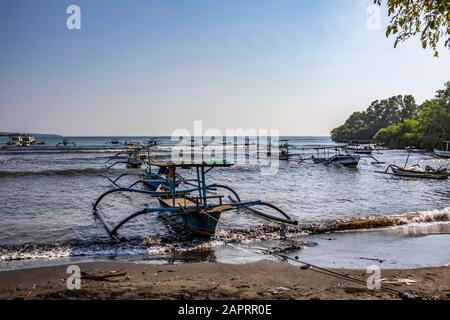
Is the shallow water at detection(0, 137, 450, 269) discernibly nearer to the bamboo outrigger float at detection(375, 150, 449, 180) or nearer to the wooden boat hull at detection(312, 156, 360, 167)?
the bamboo outrigger float at detection(375, 150, 449, 180)

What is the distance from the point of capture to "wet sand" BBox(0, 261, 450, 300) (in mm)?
6266

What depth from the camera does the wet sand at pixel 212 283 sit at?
6266mm

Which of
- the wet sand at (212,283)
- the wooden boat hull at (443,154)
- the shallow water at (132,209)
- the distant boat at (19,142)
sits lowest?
the shallow water at (132,209)

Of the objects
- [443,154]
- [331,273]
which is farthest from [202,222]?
[443,154]

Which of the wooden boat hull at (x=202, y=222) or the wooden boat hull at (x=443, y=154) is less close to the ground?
the wooden boat hull at (x=443, y=154)

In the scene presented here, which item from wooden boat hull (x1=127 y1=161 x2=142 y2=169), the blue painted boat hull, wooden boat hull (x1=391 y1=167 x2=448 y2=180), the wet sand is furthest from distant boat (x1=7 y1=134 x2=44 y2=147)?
the wet sand

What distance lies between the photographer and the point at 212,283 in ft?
23.4

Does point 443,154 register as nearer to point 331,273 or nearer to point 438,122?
point 438,122

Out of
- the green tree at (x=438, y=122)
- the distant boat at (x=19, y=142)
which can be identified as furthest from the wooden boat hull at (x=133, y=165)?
the distant boat at (x=19, y=142)

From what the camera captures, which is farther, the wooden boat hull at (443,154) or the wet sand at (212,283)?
the wooden boat hull at (443,154)

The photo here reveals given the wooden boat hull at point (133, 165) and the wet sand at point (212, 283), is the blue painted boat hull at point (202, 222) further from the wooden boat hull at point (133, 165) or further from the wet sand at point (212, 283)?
the wooden boat hull at point (133, 165)
